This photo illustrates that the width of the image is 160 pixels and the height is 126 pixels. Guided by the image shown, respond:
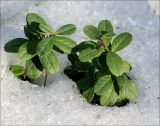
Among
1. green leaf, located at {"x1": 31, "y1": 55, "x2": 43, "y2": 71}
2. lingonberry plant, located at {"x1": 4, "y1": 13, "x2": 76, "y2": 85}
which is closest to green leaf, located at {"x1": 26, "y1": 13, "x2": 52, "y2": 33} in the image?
lingonberry plant, located at {"x1": 4, "y1": 13, "x2": 76, "y2": 85}

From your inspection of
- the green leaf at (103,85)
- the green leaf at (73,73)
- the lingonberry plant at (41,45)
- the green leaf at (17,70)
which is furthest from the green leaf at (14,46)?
the green leaf at (103,85)

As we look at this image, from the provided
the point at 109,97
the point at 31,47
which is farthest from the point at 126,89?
the point at 31,47

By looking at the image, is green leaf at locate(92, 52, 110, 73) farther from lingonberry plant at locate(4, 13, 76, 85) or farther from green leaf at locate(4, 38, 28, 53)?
green leaf at locate(4, 38, 28, 53)

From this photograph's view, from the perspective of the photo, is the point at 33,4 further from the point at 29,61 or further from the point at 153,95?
the point at 153,95

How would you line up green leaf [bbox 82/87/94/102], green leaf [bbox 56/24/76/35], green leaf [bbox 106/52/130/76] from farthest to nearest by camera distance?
green leaf [bbox 82/87/94/102], green leaf [bbox 56/24/76/35], green leaf [bbox 106/52/130/76]

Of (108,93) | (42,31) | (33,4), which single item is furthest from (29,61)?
(33,4)

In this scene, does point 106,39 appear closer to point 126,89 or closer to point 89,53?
point 89,53
